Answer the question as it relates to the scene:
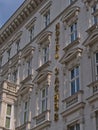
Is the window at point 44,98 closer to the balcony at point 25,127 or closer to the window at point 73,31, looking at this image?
the balcony at point 25,127

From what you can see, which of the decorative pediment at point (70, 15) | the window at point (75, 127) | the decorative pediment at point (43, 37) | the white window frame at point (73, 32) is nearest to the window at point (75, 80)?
the window at point (75, 127)

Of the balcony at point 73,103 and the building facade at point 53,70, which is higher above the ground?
the building facade at point 53,70

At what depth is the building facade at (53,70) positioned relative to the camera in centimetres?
2066

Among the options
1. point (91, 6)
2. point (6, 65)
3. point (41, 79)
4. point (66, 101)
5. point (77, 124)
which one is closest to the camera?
point (77, 124)

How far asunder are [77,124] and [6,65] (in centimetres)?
1454

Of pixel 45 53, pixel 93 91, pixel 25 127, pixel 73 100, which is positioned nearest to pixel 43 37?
pixel 45 53

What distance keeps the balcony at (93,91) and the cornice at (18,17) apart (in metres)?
13.1

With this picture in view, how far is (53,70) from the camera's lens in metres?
24.5

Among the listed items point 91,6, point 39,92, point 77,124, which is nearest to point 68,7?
point 91,6

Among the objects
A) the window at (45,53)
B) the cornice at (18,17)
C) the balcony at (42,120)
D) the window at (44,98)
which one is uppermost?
the cornice at (18,17)

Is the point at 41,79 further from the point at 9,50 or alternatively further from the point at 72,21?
the point at 9,50

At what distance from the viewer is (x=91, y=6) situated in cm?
2334

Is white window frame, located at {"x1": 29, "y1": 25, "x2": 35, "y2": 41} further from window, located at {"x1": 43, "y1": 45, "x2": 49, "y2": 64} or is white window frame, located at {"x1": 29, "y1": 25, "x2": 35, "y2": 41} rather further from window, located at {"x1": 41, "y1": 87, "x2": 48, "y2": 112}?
window, located at {"x1": 41, "y1": 87, "x2": 48, "y2": 112}

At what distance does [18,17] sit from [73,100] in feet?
47.5
